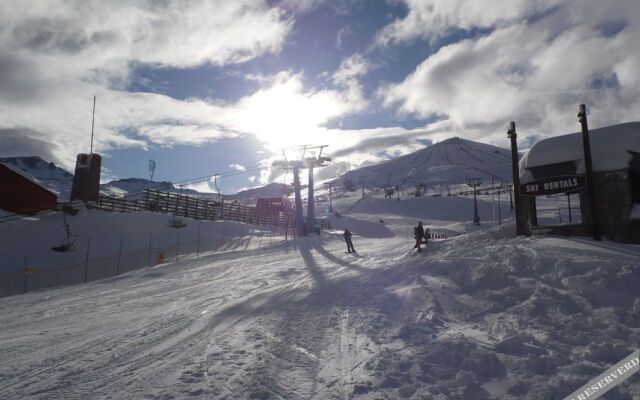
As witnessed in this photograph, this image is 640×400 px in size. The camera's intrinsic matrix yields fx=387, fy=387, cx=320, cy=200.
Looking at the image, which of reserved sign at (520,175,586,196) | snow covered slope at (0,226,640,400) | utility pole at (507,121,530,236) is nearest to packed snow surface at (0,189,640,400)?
snow covered slope at (0,226,640,400)

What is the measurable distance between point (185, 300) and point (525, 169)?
13.9 m

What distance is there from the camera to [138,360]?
609 centimetres

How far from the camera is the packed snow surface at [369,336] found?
491 centimetres

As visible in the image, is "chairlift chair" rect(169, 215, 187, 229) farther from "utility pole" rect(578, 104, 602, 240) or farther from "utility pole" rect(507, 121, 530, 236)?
"utility pole" rect(578, 104, 602, 240)

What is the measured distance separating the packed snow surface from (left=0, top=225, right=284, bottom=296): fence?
28.0 ft

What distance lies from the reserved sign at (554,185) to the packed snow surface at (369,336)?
3.70 metres

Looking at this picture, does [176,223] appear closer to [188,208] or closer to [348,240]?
[188,208]

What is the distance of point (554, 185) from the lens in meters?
14.4

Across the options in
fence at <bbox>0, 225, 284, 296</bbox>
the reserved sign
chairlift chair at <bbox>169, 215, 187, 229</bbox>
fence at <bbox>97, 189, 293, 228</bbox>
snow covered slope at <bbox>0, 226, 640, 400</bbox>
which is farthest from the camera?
fence at <bbox>97, 189, 293, 228</bbox>

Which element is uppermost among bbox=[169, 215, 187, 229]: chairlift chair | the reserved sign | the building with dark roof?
the building with dark roof

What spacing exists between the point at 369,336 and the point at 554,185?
11438 millimetres

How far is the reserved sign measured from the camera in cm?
1377

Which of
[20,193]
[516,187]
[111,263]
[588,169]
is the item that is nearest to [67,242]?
[111,263]

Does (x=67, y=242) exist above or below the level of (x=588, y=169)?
below
